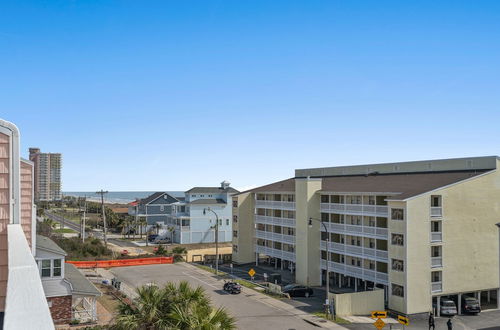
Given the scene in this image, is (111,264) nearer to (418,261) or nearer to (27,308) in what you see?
(418,261)

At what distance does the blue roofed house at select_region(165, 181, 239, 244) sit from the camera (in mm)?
83875

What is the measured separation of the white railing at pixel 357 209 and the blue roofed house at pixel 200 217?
38.5 metres

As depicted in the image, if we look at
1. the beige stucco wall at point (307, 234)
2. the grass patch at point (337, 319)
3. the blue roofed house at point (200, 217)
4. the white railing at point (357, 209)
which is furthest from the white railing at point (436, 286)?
the blue roofed house at point (200, 217)

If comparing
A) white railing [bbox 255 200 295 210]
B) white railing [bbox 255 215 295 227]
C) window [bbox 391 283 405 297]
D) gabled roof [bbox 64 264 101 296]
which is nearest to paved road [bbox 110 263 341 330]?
gabled roof [bbox 64 264 101 296]

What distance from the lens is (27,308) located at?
5.25 metres

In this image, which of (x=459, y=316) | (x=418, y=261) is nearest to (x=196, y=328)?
(x=418, y=261)

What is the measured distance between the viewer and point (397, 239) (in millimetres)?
38156

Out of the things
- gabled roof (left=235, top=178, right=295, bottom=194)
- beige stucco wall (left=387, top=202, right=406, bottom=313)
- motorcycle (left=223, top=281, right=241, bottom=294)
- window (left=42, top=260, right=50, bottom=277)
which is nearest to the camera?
window (left=42, top=260, right=50, bottom=277)

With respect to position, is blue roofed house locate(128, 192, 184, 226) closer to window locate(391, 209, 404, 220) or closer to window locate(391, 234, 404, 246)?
window locate(391, 234, 404, 246)

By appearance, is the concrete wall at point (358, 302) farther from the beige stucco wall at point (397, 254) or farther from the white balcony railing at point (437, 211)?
the white balcony railing at point (437, 211)

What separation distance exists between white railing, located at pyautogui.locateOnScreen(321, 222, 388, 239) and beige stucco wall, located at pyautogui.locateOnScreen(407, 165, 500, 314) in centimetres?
407

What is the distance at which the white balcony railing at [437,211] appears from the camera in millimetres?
38000

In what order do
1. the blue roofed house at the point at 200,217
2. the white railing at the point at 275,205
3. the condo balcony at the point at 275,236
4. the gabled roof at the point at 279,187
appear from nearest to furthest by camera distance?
the condo balcony at the point at 275,236, the white railing at the point at 275,205, the gabled roof at the point at 279,187, the blue roofed house at the point at 200,217

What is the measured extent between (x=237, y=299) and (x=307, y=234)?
39.1ft
